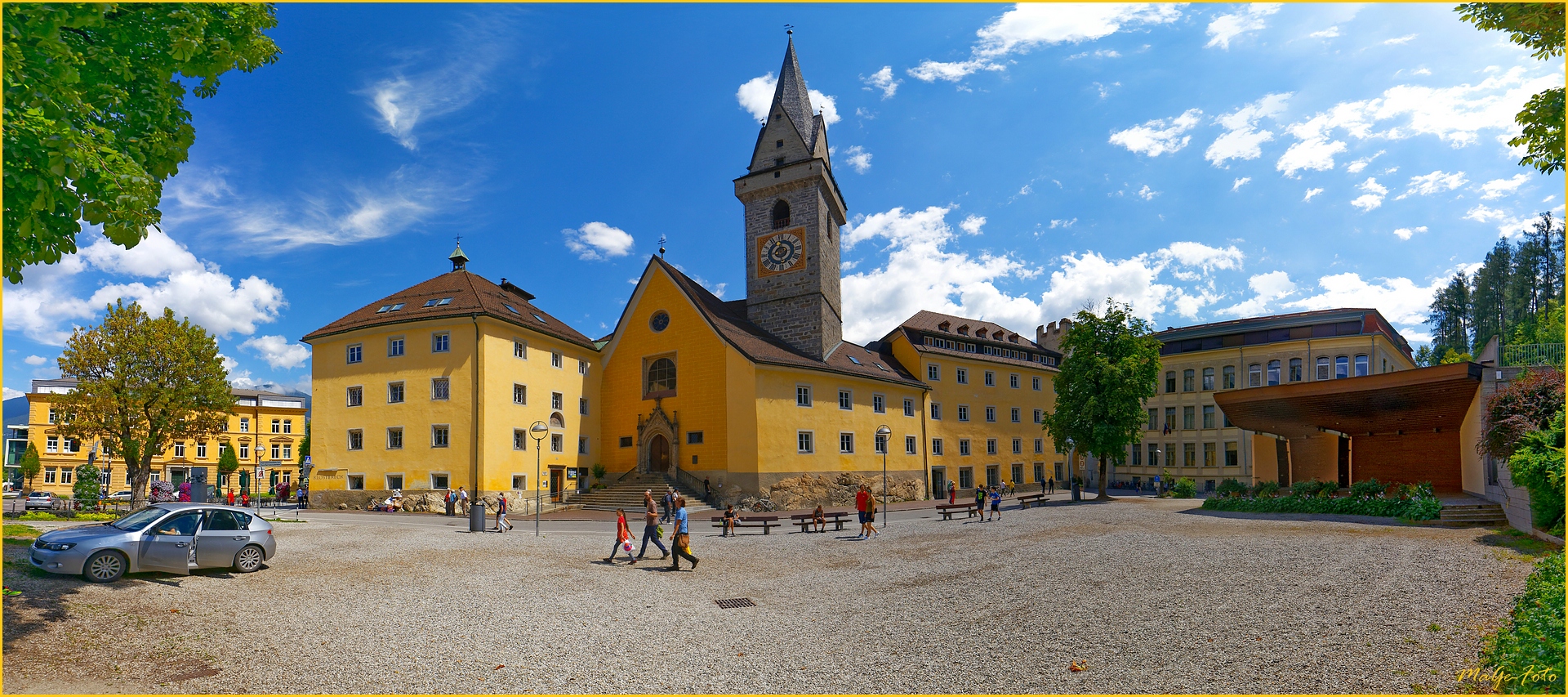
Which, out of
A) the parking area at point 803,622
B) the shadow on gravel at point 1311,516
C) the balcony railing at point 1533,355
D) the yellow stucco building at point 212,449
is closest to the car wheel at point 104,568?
the parking area at point 803,622

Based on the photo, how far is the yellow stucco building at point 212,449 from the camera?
61.7 meters

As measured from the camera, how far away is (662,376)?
1678 inches

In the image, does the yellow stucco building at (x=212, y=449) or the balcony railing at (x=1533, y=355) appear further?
the yellow stucco building at (x=212, y=449)

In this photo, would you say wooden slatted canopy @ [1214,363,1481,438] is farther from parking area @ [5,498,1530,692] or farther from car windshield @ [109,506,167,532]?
car windshield @ [109,506,167,532]

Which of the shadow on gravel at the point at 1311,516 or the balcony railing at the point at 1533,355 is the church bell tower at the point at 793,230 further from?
the balcony railing at the point at 1533,355

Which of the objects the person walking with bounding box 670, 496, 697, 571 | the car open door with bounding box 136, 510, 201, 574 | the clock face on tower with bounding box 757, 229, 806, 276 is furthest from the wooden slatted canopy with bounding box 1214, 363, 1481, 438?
the car open door with bounding box 136, 510, 201, 574

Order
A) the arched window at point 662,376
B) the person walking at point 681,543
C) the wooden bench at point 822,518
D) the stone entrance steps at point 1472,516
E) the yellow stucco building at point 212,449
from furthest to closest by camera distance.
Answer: the yellow stucco building at point 212,449, the arched window at point 662,376, the wooden bench at point 822,518, the stone entrance steps at point 1472,516, the person walking at point 681,543

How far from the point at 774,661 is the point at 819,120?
44412 mm

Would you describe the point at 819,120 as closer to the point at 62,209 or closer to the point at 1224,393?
the point at 1224,393

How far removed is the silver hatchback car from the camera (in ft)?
39.5

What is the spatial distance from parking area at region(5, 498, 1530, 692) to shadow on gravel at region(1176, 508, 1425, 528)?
168 inches

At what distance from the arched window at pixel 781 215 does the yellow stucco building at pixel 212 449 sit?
44.2 meters

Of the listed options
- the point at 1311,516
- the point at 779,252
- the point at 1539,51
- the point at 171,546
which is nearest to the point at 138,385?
the point at 171,546

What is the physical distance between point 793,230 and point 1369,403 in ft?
100
